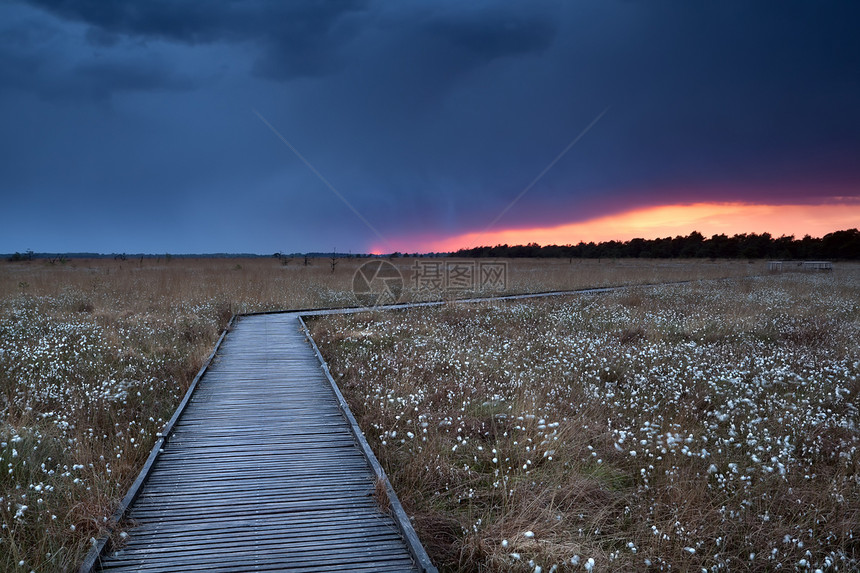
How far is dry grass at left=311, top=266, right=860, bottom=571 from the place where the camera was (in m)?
4.18

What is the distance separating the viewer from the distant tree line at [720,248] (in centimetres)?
7438

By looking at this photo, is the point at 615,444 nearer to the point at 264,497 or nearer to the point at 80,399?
the point at 264,497

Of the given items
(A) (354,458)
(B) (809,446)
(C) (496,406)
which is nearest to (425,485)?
(A) (354,458)

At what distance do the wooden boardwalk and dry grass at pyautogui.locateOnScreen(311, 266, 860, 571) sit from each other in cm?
56

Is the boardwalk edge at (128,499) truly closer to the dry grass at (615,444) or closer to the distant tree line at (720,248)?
the dry grass at (615,444)

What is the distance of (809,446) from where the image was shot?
628 cm

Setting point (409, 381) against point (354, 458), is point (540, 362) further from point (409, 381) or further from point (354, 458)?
point (354, 458)

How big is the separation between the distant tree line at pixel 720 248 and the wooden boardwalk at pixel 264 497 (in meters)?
88.8

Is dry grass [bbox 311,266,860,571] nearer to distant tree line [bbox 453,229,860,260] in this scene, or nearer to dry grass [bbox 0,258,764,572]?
dry grass [bbox 0,258,764,572]

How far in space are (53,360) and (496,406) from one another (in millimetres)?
9109

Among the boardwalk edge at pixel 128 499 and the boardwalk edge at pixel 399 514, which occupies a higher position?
the boardwalk edge at pixel 128 499

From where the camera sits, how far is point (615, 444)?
586 centimetres

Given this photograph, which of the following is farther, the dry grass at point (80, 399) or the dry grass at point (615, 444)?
the dry grass at point (615, 444)

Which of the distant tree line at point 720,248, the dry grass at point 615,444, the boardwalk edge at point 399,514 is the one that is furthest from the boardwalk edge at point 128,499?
the distant tree line at point 720,248
